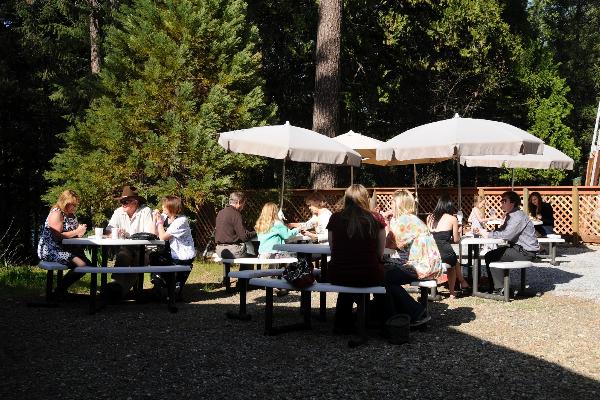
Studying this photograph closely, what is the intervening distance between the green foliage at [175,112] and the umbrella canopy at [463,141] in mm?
4688

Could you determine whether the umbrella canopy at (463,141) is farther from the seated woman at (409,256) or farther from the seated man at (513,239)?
the seated woman at (409,256)

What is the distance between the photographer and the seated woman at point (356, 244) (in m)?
6.01

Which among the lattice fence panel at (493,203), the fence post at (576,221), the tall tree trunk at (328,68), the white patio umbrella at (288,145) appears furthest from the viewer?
the lattice fence panel at (493,203)

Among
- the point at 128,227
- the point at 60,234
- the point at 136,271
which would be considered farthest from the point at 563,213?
the point at 60,234

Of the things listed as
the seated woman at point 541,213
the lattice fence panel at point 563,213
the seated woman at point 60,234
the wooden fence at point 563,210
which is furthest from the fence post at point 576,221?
the seated woman at point 60,234

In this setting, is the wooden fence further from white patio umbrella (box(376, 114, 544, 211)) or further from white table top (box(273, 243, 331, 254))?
white table top (box(273, 243, 331, 254))

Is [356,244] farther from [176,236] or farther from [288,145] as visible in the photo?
[288,145]

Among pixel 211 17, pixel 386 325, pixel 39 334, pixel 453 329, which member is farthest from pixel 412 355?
pixel 211 17

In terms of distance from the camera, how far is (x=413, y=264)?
6.76 meters

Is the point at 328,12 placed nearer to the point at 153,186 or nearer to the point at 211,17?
the point at 211,17

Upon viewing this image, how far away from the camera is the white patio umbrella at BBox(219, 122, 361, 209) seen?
31.1ft

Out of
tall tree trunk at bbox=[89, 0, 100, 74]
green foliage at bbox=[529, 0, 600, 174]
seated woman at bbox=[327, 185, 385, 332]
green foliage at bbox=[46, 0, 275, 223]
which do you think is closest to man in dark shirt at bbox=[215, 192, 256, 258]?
seated woman at bbox=[327, 185, 385, 332]

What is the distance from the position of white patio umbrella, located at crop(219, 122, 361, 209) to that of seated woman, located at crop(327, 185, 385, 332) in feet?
10.7

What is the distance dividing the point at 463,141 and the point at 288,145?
2398mm
